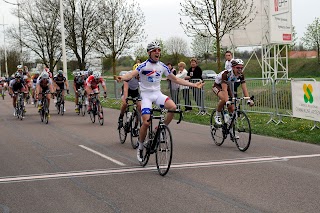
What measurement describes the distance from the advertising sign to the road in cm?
2556

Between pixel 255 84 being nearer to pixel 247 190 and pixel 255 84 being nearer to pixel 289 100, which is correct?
pixel 289 100

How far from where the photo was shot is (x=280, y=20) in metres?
37.0

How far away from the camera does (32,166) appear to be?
931cm

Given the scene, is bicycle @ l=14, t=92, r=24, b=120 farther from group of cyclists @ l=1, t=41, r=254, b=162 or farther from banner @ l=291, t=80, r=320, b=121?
banner @ l=291, t=80, r=320, b=121

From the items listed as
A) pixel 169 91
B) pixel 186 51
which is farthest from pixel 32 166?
pixel 186 51

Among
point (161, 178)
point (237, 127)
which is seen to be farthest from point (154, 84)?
point (237, 127)

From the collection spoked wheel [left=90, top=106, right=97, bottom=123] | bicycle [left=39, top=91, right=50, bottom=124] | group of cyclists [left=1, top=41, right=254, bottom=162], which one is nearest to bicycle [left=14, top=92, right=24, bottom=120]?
bicycle [left=39, top=91, right=50, bottom=124]

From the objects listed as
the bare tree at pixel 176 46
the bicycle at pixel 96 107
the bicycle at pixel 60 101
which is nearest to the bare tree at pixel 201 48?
the bare tree at pixel 176 46

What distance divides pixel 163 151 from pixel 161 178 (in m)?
0.46

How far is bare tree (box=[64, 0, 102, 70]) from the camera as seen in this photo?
4578 cm

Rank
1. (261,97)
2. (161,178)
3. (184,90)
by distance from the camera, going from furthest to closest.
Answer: (184,90) < (261,97) < (161,178)

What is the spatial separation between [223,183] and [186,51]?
84368 mm

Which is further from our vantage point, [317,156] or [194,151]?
[194,151]

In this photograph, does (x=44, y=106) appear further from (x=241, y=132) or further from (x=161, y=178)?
(x=161, y=178)
